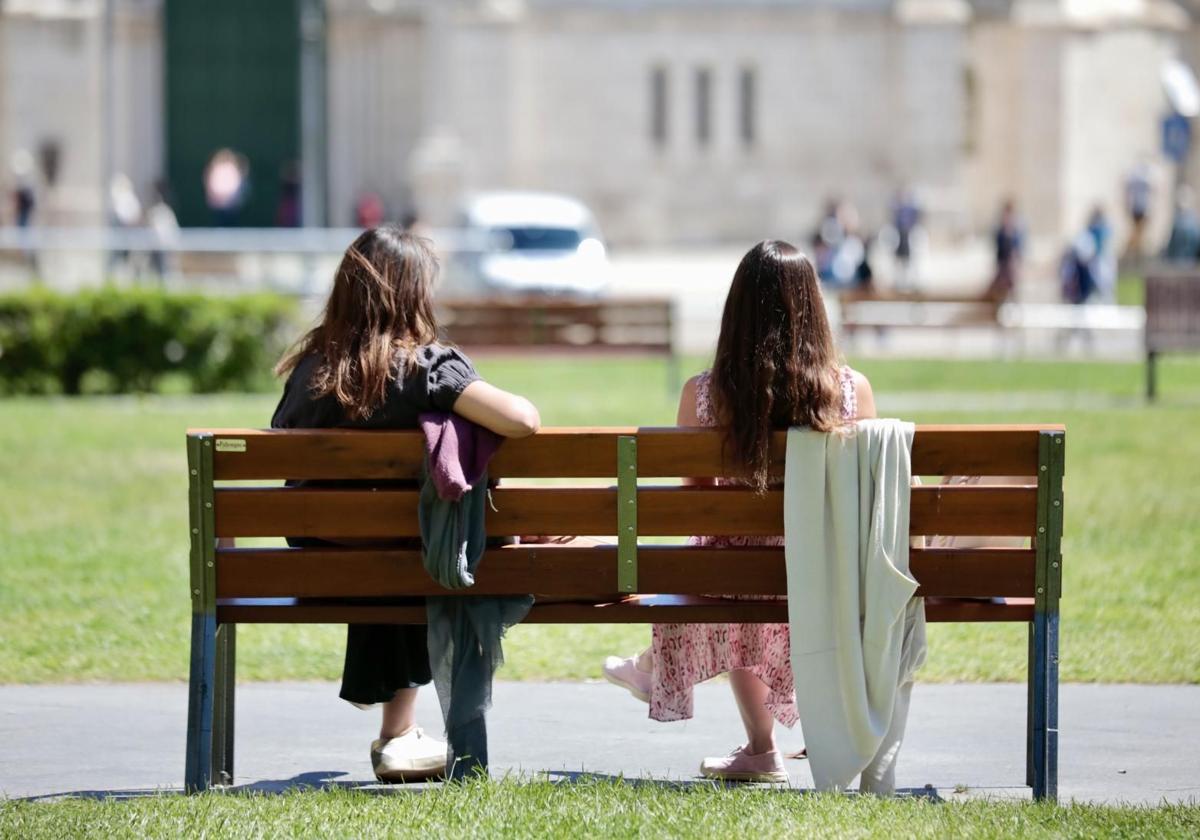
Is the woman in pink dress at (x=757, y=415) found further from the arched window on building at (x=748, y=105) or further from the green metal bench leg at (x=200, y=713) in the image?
the arched window on building at (x=748, y=105)

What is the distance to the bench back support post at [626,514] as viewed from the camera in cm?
572

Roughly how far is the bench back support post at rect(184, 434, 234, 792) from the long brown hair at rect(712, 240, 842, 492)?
1409 mm

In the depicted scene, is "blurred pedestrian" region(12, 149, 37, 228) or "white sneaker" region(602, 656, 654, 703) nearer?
"white sneaker" region(602, 656, 654, 703)

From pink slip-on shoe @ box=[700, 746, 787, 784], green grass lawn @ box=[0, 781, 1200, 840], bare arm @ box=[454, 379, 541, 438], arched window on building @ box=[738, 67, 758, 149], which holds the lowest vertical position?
pink slip-on shoe @ box=[700, 746, 787, 784]

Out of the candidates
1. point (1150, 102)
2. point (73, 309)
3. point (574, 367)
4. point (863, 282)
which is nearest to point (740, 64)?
point (1150, 102)

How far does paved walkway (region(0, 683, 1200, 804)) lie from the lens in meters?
6.16

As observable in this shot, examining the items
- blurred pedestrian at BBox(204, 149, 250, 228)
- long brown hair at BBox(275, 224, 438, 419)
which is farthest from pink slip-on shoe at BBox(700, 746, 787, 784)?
blurred pedestrian at BBox(204, 149, 250, 228)

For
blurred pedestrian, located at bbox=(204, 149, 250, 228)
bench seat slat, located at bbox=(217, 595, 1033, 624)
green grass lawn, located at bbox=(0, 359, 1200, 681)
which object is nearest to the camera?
bench seat slat, located at bbox=(217, 595, 1033, 624)

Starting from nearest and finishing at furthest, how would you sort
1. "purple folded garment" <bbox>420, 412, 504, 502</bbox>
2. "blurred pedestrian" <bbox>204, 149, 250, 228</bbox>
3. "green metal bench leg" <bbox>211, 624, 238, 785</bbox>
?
"purple folded garment" <bbox>420, 412, 504, 502</bbox>
"green metal bench leg" <bbox>211, 624, 238, 785</bbox>
"blurred pedestrian" <bbox>204, 149, 250, 228</bbox>

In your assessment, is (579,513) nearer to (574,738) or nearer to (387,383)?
(387,383)

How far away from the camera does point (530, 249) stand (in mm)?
34750

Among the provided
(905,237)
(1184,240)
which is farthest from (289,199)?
(1184,240)

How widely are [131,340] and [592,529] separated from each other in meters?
13.5

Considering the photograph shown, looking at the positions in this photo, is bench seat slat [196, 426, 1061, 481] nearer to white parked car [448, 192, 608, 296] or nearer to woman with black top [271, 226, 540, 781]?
woman with black top [271, 226, 540, 781]
